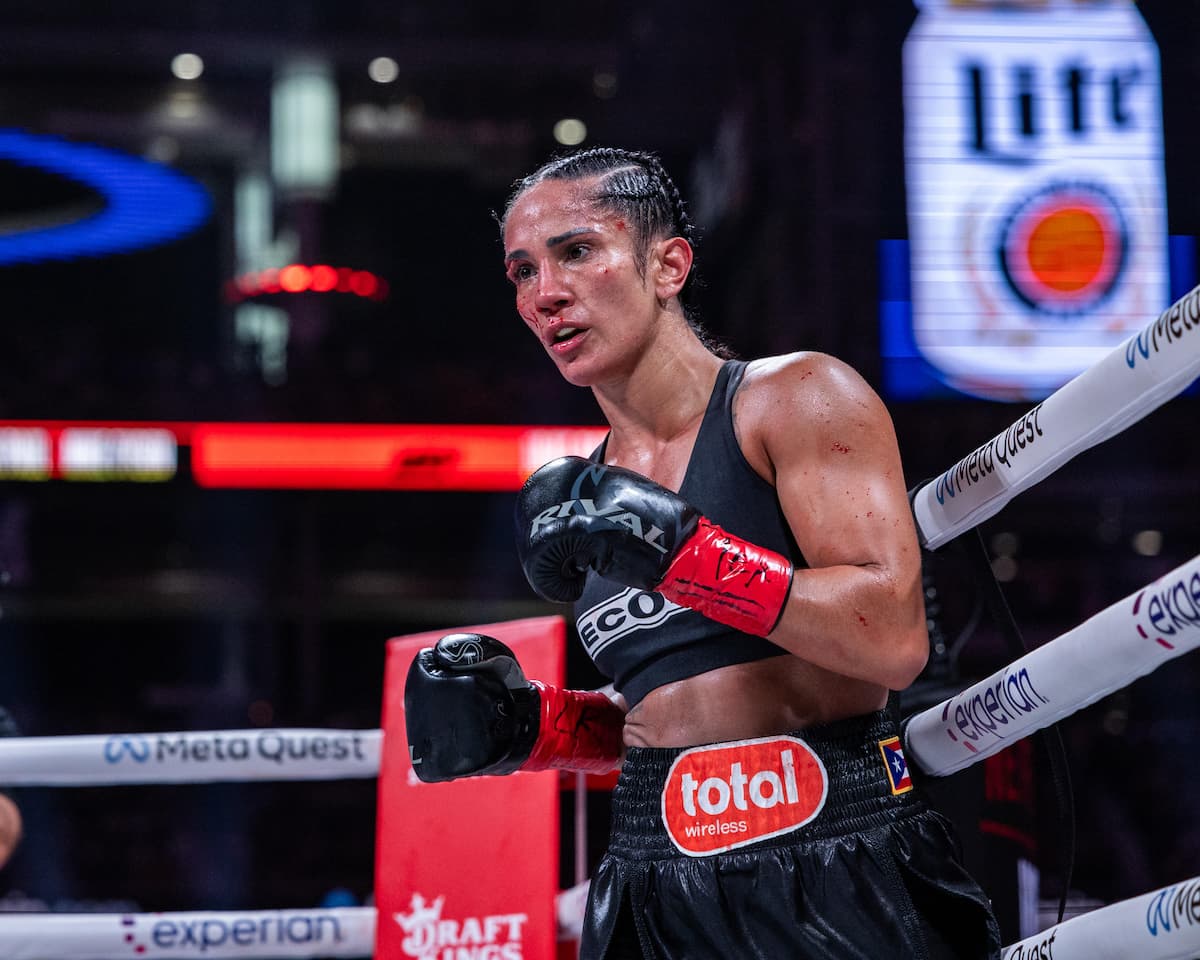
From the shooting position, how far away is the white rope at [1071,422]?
1.32 meters

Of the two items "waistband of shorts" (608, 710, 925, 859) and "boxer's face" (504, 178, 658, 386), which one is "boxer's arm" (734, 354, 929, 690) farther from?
"boxer's face" (504, 178, 658, 386)

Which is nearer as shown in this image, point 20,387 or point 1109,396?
point 1109,396

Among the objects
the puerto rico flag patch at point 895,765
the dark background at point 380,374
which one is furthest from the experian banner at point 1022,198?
the puerto rico flag patch at point 895,765

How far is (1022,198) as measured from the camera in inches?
309

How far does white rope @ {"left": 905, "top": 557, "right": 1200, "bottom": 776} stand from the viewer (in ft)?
4.19

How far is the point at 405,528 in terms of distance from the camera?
12.9 metres

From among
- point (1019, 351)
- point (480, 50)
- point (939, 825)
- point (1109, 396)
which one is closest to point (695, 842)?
point (939, 825)

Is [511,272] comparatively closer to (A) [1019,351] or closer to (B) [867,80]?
(A) [1019,351]

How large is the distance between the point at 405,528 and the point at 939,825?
1146 cm

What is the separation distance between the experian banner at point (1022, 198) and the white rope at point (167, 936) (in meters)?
5.99

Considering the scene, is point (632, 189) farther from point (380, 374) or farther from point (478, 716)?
point (380, 374)

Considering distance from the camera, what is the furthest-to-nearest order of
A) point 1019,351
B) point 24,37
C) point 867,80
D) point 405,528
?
point 405,528 → point 24,37 → point 867,80 → point 1019,351

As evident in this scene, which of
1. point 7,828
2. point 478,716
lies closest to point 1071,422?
point 478,716

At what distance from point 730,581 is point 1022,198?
6.96 m
